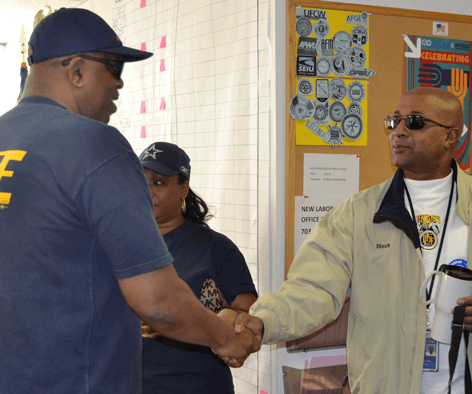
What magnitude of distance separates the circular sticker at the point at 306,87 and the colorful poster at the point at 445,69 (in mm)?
590

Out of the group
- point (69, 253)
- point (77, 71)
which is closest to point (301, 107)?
point (77, 71)

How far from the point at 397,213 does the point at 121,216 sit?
39.6 inches

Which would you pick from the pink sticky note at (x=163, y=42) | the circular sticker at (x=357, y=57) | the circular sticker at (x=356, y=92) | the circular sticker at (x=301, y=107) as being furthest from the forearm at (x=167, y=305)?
the pink sticky note at (x=163, y=42)

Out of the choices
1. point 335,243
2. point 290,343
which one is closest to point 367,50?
point 335,243

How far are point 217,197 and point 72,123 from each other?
1.78 metres

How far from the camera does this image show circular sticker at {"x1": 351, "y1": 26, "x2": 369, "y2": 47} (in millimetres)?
2738

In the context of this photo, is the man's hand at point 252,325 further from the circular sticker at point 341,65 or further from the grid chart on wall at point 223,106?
the circular sticker at point 341,65

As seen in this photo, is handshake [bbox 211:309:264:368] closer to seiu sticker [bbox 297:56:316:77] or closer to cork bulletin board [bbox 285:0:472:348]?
cork bulletin board [bbox 285:0:472:348]

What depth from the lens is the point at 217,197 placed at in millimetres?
2961

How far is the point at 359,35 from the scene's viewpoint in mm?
2752

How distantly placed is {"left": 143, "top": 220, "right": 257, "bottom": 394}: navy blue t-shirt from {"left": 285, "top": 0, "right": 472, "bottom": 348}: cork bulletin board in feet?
1.63

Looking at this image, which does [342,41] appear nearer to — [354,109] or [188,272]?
[354,109]

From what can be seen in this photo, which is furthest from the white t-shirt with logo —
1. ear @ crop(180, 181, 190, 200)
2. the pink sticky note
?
the pink sticky note

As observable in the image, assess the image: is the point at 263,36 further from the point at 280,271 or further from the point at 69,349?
the point at 69,349
